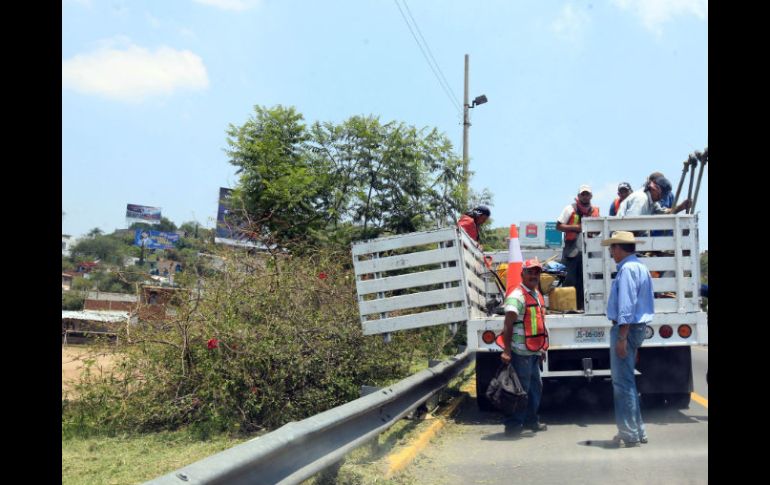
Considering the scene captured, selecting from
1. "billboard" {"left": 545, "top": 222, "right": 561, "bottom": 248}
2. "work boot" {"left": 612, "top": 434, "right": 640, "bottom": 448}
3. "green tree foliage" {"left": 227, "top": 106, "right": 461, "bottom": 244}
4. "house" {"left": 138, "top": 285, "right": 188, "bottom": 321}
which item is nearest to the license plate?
"work boot" {"left": 612, "top": 434, "right": 640, "bottom": 448}

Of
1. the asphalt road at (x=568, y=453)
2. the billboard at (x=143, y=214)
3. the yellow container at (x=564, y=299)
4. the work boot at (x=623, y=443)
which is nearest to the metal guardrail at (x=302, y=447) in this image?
the asphalt road at (x=568, y=453)

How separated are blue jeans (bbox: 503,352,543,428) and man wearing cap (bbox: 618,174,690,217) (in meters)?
2.39

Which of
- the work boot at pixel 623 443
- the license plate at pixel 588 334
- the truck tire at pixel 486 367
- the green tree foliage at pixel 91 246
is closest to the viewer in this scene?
the work boot at pixel 623 443

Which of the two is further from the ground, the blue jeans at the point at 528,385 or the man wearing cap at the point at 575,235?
the man wearing cap at the point at 575,235

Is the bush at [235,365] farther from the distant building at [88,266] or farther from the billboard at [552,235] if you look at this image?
the distant building at [88,266]

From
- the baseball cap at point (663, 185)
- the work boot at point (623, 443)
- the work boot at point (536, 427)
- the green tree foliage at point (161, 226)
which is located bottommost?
the work boot at point (536, 427)

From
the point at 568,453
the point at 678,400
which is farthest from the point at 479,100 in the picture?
the point at 568,453

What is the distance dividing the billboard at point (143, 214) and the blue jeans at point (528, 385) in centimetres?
7815

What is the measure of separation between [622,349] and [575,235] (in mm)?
2924

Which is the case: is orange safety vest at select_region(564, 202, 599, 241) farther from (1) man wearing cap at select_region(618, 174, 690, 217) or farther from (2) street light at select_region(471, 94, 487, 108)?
(2) street light at select_region(471, 94, 487, 108)

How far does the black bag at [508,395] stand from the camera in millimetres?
8234

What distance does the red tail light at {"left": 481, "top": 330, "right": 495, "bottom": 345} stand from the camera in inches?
355

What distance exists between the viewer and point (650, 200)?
1012 centimetres
